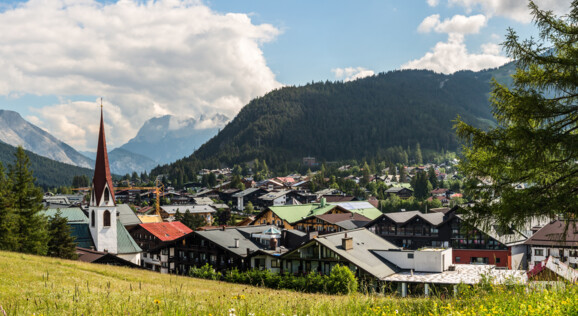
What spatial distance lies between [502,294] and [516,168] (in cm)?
549

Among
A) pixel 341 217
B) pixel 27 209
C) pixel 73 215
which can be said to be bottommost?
pixel 341 217

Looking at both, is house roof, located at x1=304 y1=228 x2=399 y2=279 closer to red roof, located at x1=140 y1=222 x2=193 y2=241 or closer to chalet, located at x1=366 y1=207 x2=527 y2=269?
chalet, located at x1=366 y1=207 x2=527 y2=269

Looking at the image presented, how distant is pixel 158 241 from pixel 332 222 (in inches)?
956

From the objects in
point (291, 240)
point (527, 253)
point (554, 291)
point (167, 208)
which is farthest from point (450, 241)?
point (167, 208)

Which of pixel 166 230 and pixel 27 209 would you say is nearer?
pixel 27 209

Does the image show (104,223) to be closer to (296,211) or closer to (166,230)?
(166,230)

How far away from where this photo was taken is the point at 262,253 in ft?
133

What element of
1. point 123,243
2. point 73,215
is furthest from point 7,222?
point 73,215

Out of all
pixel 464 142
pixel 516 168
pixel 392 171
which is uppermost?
pixel 392 171

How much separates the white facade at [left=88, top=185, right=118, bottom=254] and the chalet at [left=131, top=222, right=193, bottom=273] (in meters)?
4.65

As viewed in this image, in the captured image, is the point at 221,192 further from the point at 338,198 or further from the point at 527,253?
the point at 527,253

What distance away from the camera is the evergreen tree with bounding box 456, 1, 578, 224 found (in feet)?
38.8

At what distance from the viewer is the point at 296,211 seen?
80.1m

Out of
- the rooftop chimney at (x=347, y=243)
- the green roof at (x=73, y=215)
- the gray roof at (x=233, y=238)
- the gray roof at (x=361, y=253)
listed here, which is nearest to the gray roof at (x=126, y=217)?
the green roof at (x=73, y=215)
